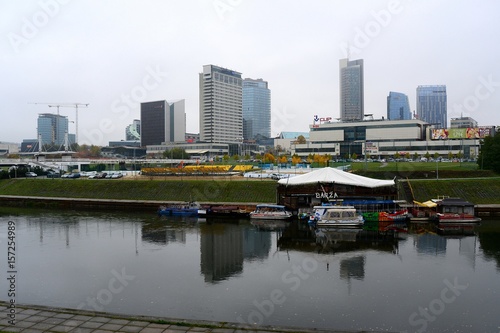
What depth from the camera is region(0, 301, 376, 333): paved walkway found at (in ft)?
38.5

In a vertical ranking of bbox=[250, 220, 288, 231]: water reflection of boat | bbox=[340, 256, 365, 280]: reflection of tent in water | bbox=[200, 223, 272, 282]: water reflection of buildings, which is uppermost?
bbox=[340, 256, 365, 280]: reflection of tent in water

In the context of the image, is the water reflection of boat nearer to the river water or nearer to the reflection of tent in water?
the river water

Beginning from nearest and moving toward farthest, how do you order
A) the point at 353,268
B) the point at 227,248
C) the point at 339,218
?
1. the point at 353,268
2. the point at 227,248
3. the point at 339,218

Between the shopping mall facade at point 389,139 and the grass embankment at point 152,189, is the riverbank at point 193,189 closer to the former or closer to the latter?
the grass embankment at point 152,189

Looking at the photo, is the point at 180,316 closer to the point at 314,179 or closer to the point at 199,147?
the point at 314,179

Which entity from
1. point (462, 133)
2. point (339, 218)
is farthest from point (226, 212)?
point (462, 133)

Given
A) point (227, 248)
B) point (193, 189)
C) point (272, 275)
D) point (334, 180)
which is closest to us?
point (272, 275)

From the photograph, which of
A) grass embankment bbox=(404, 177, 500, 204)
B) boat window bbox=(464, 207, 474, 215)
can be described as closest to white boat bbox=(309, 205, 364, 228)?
boat window bbox=(464, 207, 474, 215)

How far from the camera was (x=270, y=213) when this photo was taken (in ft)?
121

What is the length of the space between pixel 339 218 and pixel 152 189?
25.4m

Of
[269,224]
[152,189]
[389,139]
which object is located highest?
[389,139]

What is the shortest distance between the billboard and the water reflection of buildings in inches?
3502

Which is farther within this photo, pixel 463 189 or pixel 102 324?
pixel 463 189

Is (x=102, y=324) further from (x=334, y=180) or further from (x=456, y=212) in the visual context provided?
(x=456, y=212)
